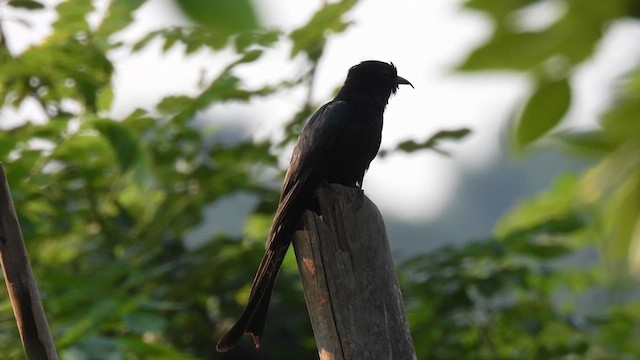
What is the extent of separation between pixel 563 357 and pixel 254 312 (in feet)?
11.6

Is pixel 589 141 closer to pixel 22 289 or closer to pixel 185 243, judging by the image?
pixel 22 289

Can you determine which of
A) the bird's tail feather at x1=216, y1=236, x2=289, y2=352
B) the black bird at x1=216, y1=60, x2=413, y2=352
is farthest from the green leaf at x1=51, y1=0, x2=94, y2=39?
the bird's tail feather at x1=216, y1=236, x2=289, y2=352

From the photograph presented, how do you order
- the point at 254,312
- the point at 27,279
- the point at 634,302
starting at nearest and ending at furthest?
the point at 27,279, the point at 254,312, the point at 634,302

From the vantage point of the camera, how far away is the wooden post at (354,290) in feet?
9.16

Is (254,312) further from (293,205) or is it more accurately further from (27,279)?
A: (27,279)

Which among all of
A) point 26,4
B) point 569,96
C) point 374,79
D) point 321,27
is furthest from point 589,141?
point 321,27

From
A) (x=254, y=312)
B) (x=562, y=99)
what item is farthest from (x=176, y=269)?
(x=562, y=99)

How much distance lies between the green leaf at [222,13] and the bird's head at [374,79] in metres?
3.85

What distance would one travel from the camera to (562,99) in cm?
92

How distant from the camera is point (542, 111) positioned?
93 cm

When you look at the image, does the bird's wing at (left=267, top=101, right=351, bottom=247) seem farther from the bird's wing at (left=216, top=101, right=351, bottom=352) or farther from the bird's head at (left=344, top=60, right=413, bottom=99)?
the bird's head at (left=344, top=60, right=413, bottom=99)

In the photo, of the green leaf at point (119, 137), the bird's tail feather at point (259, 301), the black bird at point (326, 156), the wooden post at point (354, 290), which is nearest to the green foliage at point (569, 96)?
the wooden post at point (354, 290)

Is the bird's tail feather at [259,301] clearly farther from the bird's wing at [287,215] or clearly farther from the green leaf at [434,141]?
the green leaf at [434,141]

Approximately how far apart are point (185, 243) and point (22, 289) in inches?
189
